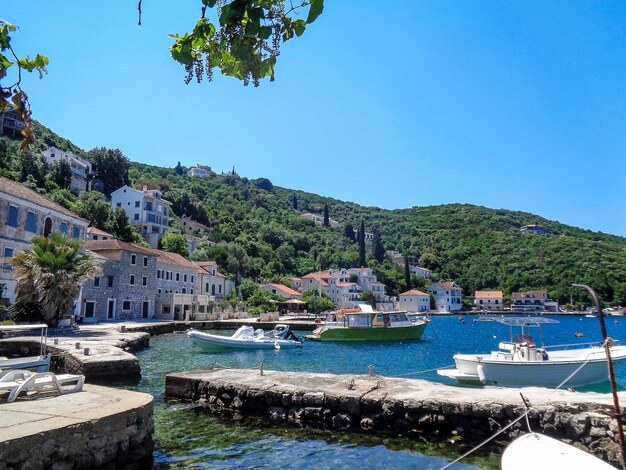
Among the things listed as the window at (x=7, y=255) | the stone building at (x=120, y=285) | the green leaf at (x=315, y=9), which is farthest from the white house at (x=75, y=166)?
the green leaf at (x=315, y=9)

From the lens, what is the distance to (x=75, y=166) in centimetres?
7688

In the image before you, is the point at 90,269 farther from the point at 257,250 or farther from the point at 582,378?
the point at 257,250

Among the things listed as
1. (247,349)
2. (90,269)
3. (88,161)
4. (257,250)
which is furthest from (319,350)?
(88,161)

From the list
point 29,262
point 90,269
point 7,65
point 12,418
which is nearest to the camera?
point 7,65

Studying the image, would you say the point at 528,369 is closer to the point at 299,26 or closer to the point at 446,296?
the point at 299,26

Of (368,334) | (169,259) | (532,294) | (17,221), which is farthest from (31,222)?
(532,294)

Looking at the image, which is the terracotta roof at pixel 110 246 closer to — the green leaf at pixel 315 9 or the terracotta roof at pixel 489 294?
the green leaf at pixel 315 9

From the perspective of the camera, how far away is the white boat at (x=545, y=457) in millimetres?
6082

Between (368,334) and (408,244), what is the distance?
12262 cm

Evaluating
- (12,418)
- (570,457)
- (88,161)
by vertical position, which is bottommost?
(570,457)

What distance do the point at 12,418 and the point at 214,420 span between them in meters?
5.06

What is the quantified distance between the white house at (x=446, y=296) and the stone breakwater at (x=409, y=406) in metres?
107

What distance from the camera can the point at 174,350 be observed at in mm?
26734

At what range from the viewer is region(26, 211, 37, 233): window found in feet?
99.8
